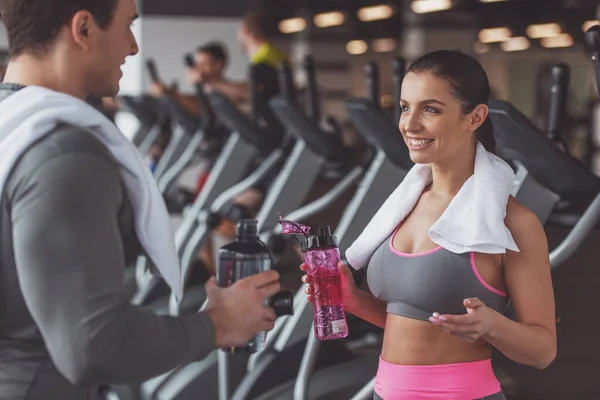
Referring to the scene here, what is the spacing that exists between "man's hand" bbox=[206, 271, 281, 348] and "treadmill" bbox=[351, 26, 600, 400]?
915mm

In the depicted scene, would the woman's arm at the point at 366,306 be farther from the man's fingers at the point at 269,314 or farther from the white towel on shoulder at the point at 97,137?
the white towel on shoulder at the point at 97,137

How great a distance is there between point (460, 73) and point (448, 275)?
14.6 inches

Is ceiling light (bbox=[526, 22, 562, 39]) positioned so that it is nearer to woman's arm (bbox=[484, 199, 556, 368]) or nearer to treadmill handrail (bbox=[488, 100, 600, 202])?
treadmill handrail (bbox=[488, 100, 600, 202])

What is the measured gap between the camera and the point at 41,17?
1.52 meters

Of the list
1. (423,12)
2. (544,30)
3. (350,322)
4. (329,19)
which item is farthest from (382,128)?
(329,19)

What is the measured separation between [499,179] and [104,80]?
2.42 ft

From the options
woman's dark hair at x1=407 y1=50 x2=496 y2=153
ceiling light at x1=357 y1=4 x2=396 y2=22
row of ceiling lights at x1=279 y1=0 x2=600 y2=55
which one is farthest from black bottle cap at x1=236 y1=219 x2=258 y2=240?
ceiling light at x1=357 y1=4 x2=396 y2=22

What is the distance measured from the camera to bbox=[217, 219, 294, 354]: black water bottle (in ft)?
5.52

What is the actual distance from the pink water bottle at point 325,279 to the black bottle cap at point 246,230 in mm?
87

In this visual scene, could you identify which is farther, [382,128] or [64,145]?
[382,128]

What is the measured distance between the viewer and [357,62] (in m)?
17.2

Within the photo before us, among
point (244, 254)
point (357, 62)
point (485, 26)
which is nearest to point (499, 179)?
point (244, 254)

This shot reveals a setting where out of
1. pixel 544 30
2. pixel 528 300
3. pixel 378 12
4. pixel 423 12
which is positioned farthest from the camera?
pixel 378 12

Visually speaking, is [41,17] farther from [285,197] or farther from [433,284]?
[285,197]
